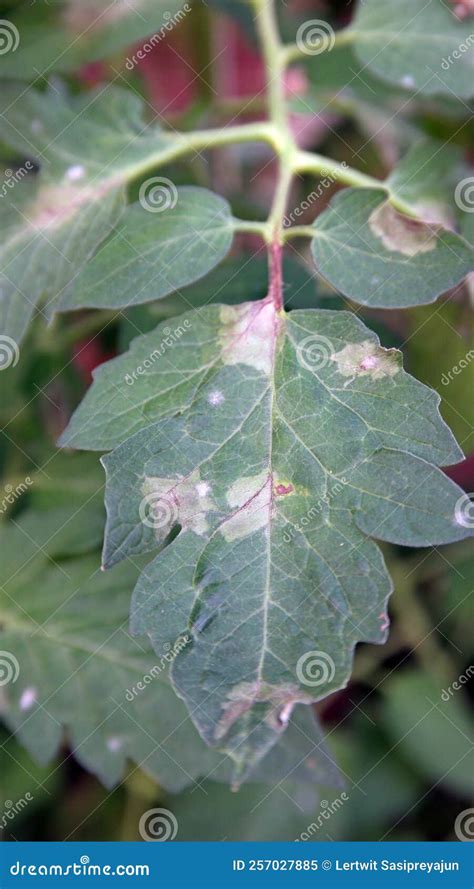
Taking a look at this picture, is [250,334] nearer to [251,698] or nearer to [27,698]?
[251,698]

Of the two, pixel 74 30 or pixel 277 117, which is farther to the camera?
pixel 74 30

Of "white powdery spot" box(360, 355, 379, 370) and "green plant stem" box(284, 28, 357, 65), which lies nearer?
"white powdery spot" box(360, 355, 379, 370)

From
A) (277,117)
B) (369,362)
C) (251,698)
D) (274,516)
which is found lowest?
(251,698)

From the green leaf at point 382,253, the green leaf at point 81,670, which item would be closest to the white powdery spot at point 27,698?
the green leaf at point 81,670

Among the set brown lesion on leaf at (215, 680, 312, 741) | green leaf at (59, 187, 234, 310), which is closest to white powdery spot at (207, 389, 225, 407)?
green leaf at (59, 187, 234, 310)

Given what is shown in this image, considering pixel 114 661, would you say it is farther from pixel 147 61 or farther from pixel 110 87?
pixel 147 61

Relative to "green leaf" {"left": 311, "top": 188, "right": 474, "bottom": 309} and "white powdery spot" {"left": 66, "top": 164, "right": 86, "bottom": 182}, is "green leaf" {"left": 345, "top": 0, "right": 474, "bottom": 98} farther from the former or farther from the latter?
"white powdery spot" {"left": 66, "top": 164, "right": 86, "bottom": 182}

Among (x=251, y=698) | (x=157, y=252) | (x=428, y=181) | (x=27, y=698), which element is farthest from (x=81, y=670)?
(x=428, y=181)
